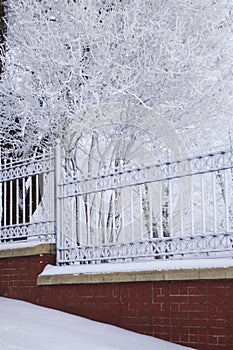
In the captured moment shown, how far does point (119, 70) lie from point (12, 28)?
2.24 meters

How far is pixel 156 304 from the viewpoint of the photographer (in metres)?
6.54

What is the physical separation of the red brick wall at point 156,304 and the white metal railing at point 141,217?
326mm

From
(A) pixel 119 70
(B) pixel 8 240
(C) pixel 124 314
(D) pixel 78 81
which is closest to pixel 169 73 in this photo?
(A) pixel 119 70

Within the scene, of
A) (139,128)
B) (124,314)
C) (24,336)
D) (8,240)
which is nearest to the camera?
(24,336)

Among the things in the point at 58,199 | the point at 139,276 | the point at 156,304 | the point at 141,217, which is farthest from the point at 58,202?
the point at 156,304

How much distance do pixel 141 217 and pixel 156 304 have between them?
972mm

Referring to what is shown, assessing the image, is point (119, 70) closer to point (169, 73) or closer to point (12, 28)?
point (169, 73)

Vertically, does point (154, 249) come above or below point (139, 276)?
above

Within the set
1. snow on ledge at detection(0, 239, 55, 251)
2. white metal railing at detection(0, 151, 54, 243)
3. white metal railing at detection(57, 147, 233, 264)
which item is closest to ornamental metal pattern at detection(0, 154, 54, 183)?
white metal railing at detection(0, 151, 54, 243)

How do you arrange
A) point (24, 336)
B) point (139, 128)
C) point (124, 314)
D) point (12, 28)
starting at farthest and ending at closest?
point (12, 28)
point (139, 128)
point (124, 314)
point (24, 336)

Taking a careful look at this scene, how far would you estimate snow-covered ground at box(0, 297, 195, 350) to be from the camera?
5898 mm

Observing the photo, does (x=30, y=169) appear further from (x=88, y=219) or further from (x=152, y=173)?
(x=152, y=173)

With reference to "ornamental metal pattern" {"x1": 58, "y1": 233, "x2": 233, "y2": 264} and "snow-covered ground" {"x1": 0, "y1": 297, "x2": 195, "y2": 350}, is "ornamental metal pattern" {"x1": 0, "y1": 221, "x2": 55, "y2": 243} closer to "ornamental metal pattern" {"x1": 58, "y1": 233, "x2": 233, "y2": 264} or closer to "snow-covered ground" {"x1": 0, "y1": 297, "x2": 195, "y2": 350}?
"ornamental metal pattern" {"x1": 58, "y1": 233, "x2": 233, "y2": 264}

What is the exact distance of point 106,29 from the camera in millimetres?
9422
